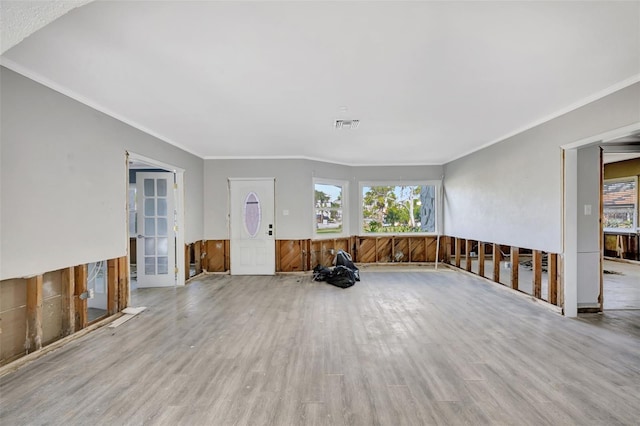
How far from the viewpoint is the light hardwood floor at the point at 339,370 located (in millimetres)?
1902

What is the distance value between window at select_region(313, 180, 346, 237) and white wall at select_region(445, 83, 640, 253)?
9.37 ft

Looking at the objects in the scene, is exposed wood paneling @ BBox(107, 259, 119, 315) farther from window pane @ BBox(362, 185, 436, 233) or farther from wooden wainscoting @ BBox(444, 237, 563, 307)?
wooden wainscoting @ BBox(444, 237, 563, 307)

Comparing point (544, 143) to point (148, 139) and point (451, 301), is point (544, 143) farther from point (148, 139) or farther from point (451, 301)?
point (148, 139)

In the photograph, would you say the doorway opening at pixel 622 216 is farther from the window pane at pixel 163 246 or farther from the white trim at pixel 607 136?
the window pane at pixel 163 246

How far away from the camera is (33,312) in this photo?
2.68 m

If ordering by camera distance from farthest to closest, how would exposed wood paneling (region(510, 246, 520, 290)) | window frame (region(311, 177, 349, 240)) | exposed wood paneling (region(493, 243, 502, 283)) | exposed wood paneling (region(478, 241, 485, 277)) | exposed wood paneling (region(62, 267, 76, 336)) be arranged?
window frame (region(311, 177, 349, 240)) → exposed wood paneling (region(478, 241, 485, 277)) → exposed wood paneling (region(493, 243, 502, 283)) → exposed wood paneling (region(510, 246, 520, 290)) → exposed wood paneling (region(62, 267, 76, 336))

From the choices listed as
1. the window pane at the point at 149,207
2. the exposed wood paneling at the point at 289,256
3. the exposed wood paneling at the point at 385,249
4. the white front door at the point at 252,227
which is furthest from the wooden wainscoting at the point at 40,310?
the exposed wood paneling at the point at 385,249

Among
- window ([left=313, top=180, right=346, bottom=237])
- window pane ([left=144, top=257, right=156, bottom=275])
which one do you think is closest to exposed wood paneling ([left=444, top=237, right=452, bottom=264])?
window ([left=313, top=180, right=346, bottom=237])

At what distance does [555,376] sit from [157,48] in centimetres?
420

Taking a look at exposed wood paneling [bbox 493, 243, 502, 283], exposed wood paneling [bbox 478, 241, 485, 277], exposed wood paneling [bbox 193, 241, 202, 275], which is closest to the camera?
exposed wood paneling [bbox 493, 243, 502, 283]

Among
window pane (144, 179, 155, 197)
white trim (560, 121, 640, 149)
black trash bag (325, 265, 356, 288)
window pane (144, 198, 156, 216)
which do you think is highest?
white trim (560, 121, 640, 149)

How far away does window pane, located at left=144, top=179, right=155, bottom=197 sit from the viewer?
17.1ft

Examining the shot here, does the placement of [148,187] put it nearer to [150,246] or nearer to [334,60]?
[150,246]

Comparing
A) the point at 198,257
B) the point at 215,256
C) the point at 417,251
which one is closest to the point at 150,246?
the point at 198,257
